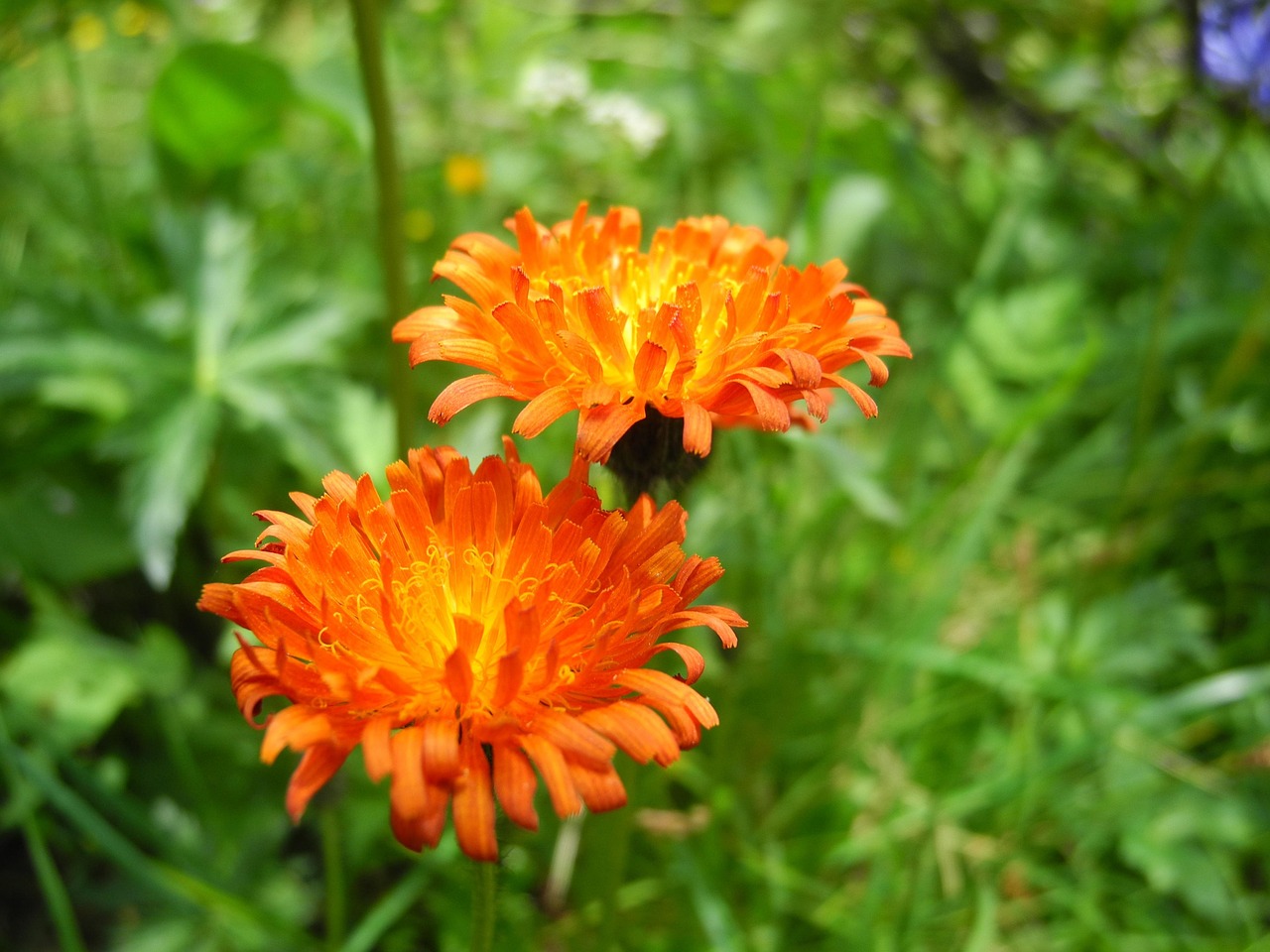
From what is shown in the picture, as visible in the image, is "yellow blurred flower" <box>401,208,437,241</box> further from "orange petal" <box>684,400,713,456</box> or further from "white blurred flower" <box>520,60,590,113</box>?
"orange petal" <box>684,400,713,456</box>

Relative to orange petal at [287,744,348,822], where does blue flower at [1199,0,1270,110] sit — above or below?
above

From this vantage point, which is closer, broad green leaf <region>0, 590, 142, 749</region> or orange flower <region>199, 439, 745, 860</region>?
orange flower <region>199, 439, 745, 860</region>

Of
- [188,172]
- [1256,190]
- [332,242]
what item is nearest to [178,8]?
[188,172]

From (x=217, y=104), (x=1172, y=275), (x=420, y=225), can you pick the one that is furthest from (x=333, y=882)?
(x=420, y=225)

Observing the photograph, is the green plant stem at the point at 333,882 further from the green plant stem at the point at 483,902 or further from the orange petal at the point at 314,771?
the orange petal at the point at 314,771

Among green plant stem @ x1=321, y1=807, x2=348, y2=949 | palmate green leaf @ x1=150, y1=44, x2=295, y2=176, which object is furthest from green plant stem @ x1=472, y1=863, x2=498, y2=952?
palmate green leaf @ x1=150, y1=44, x2=295, y2=176
